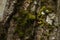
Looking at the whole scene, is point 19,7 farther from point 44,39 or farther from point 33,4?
point 44,39

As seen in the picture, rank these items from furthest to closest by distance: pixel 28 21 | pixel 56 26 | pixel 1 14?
1. pixel 1 14
2. pixel 28 21
3. pixel 56 26

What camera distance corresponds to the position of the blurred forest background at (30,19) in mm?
1644

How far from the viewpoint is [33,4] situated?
5.74ft

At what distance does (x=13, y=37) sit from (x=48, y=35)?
0.34 meters

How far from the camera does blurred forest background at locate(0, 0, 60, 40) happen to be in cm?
164

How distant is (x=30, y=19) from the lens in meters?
1.74

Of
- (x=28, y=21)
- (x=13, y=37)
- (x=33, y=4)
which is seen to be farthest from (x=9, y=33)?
(x=33, y=4)

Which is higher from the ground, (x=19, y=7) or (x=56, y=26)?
(x=19, y=7)

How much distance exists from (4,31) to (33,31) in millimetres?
341

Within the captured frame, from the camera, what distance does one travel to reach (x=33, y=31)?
1723 millimetres

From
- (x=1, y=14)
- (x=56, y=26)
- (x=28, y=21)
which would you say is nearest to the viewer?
(x=56, y=26)

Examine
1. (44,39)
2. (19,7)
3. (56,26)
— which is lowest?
(44,39)

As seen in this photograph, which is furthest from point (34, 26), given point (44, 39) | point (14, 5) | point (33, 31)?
point (14, 5)

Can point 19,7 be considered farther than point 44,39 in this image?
Yes
